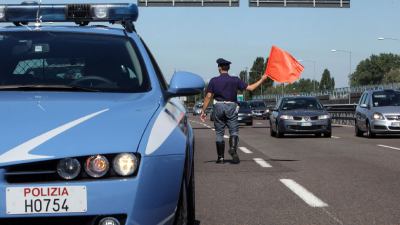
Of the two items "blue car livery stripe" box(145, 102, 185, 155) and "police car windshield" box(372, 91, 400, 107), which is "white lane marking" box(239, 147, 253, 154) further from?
"blue car livery stripe" box(145, 102, 185, 155)

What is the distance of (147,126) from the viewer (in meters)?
3.90

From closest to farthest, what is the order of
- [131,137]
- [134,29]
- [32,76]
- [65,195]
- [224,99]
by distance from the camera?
[65,195] → [131,137] → [32,76] → [134,29] → [224,99]

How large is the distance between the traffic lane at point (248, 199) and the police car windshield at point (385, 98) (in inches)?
445

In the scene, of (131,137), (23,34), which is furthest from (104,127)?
(23,34)

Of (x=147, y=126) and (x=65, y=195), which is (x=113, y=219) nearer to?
(x=65, y=195)

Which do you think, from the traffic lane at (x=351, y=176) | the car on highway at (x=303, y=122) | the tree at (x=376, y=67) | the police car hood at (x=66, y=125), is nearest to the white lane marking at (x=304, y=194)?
the traffic lane at (x=351, y=176)

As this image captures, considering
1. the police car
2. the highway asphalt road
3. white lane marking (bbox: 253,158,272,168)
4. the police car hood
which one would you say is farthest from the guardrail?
the police car hood

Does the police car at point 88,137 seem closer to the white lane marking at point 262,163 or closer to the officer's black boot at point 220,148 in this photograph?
the white lane marking at point 262,163

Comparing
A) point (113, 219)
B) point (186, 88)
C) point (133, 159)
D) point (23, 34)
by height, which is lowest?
point (113, 219)

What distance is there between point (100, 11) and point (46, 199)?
9.26 ft

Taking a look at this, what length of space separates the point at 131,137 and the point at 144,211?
0.40 meters

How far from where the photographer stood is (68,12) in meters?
6.12

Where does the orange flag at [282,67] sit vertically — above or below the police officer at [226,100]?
above

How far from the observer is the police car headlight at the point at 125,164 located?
3611 mm
